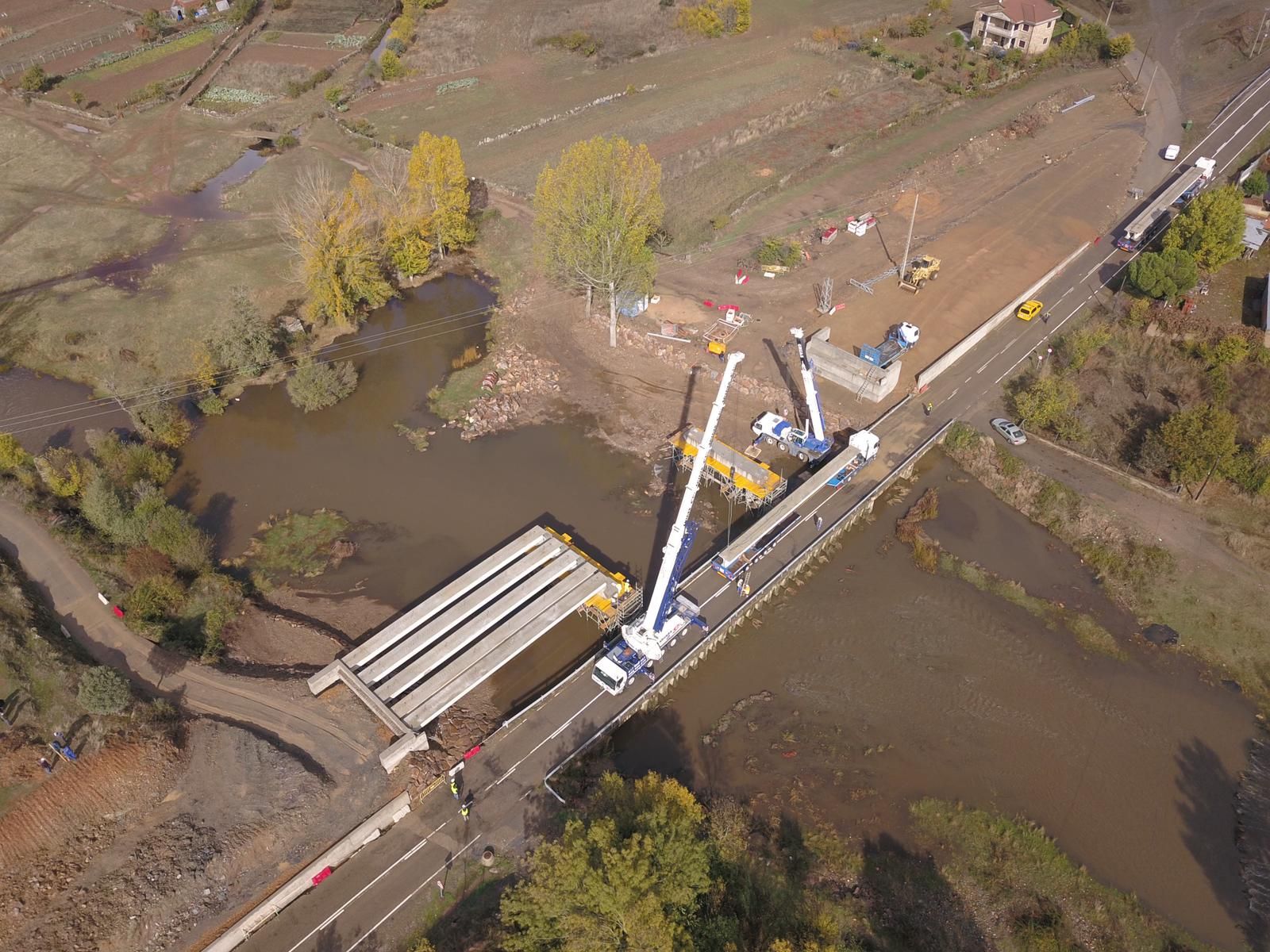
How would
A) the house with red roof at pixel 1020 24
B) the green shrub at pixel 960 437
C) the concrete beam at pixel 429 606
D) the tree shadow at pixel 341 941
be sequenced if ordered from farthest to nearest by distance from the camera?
the house with red roof at pixel 1020 24 < the green shrub at pixel 960 437 < the concrete beam at pixel 429 606 < the tree shadow at pixel 341 941

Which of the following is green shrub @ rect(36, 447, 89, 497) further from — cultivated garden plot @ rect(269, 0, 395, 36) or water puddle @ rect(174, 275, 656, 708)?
cultivated garden plot @ rect(269, 0, 395, 36)

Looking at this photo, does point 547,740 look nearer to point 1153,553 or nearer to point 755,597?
point 755,597

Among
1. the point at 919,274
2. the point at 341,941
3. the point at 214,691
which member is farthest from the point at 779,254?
the point at 341,941

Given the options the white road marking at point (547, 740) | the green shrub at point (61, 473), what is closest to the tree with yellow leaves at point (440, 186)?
the green shrub at point (61, 473)

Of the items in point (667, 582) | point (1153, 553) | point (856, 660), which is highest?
point (667, 582)

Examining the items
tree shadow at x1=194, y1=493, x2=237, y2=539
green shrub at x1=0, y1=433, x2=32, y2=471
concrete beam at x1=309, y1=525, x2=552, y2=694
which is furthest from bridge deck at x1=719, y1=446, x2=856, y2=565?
green shrub at x1=0, y1=433, x2=32, y2=471

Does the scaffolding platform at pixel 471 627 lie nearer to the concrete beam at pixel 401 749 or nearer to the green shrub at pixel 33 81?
the concrete beam at pixel 401 749
